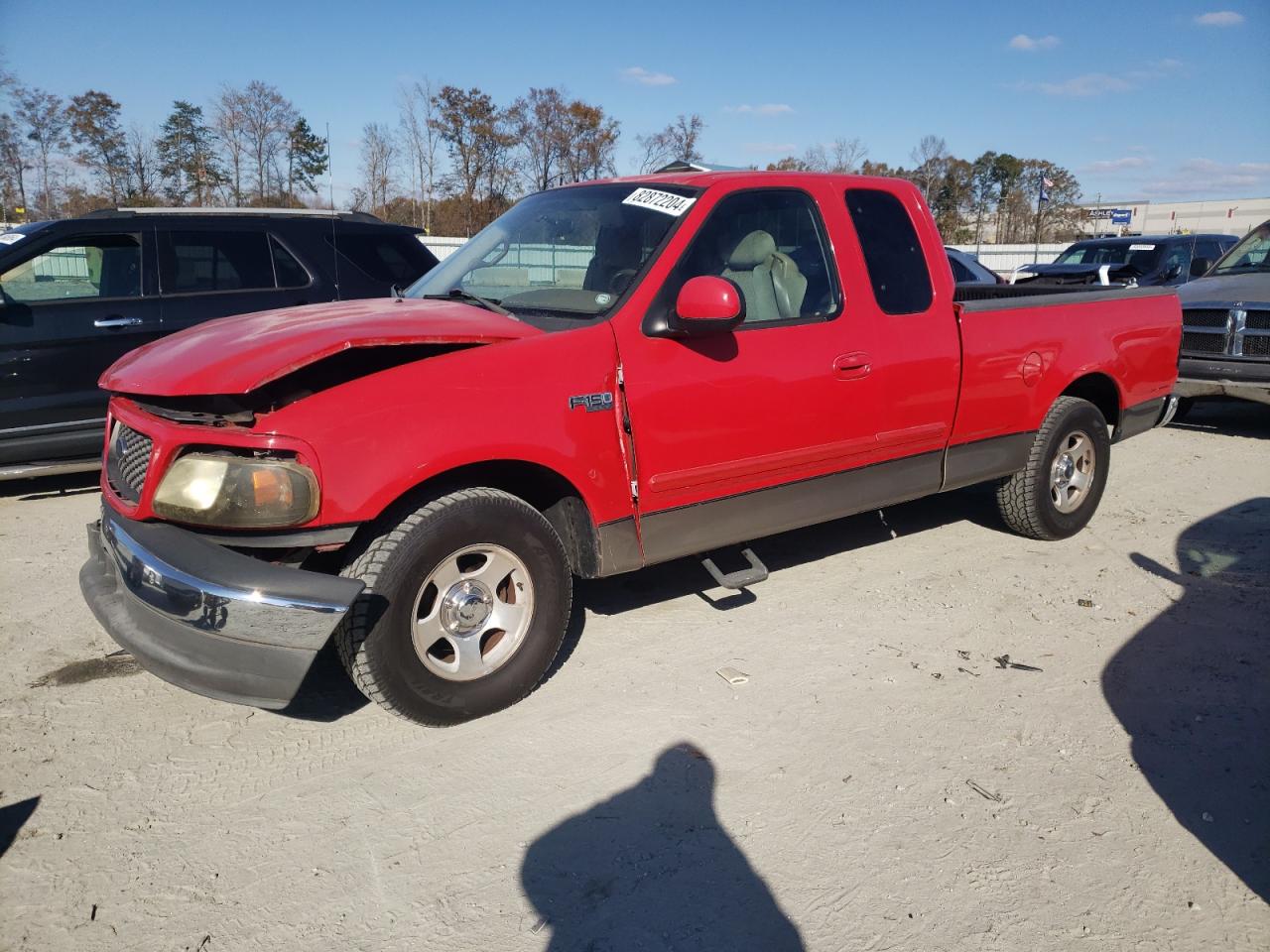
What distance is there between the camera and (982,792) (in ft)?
9.72

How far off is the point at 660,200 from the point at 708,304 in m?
0.80

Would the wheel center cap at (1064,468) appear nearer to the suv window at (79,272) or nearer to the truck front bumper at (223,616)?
the truck front bumper at (223,616)

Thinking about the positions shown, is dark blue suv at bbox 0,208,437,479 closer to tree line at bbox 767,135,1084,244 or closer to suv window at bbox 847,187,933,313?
suv window at bbox 847,187,933,313

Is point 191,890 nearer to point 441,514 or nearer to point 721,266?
point 441,514

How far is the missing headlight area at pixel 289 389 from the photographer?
284 centimetres

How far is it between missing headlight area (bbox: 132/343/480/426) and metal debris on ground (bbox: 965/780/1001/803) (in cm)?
227

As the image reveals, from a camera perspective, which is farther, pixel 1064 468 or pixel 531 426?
pixel 1064 468

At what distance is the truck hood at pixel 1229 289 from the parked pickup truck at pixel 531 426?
525 cm

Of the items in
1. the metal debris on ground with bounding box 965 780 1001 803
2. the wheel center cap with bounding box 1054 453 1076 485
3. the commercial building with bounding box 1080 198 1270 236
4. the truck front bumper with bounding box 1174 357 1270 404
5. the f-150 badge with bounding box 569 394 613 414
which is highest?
the commercial building with bounding box 1080 198 1270 236

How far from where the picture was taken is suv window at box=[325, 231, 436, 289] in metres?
6.94

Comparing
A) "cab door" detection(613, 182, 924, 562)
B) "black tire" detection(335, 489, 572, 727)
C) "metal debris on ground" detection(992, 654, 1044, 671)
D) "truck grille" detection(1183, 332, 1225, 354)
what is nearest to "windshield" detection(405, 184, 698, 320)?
"cab door" detection(613, 182, 924, 562)

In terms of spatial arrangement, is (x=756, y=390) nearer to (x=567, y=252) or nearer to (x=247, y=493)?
(x=567, y=252)

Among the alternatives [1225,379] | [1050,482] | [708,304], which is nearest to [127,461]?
[708,304]

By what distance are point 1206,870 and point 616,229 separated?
3.10 metres
